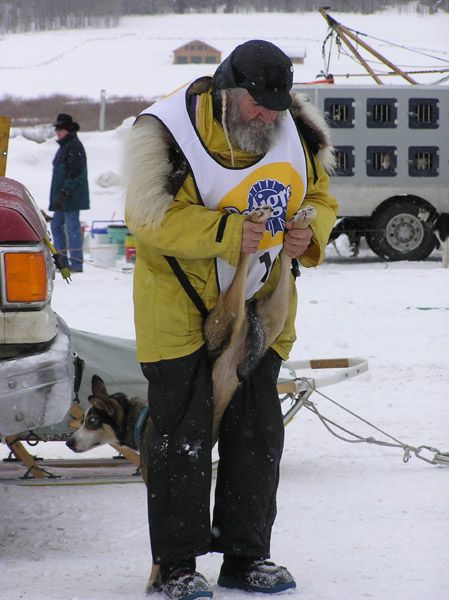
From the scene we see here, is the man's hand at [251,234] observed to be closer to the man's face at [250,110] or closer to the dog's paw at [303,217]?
the dog's paw at [303,217]

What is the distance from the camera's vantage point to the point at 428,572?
3213mm

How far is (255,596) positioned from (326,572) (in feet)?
1.08

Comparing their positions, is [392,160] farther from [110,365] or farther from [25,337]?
[25,337]

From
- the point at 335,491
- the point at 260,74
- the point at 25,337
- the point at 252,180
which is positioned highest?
the point at 260,74

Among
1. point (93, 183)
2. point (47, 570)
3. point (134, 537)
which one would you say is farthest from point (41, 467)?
point (93, 183)

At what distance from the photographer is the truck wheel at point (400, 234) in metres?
14.3

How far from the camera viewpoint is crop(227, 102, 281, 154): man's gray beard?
9.75ft

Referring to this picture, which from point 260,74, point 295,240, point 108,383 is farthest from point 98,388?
point 260,74

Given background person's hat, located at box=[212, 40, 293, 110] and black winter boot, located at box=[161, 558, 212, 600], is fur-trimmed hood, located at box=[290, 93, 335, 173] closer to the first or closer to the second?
background person's hat, located at box=[212, 40, 293, 110]

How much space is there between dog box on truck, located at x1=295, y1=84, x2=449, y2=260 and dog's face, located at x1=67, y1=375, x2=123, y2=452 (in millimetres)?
10108

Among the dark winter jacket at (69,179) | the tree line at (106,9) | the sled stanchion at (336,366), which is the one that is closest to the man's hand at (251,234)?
the sled stanchion at (336,366)

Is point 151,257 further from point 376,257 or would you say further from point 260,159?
point 376,257

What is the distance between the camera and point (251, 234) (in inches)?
115

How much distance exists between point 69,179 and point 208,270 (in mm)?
9474
